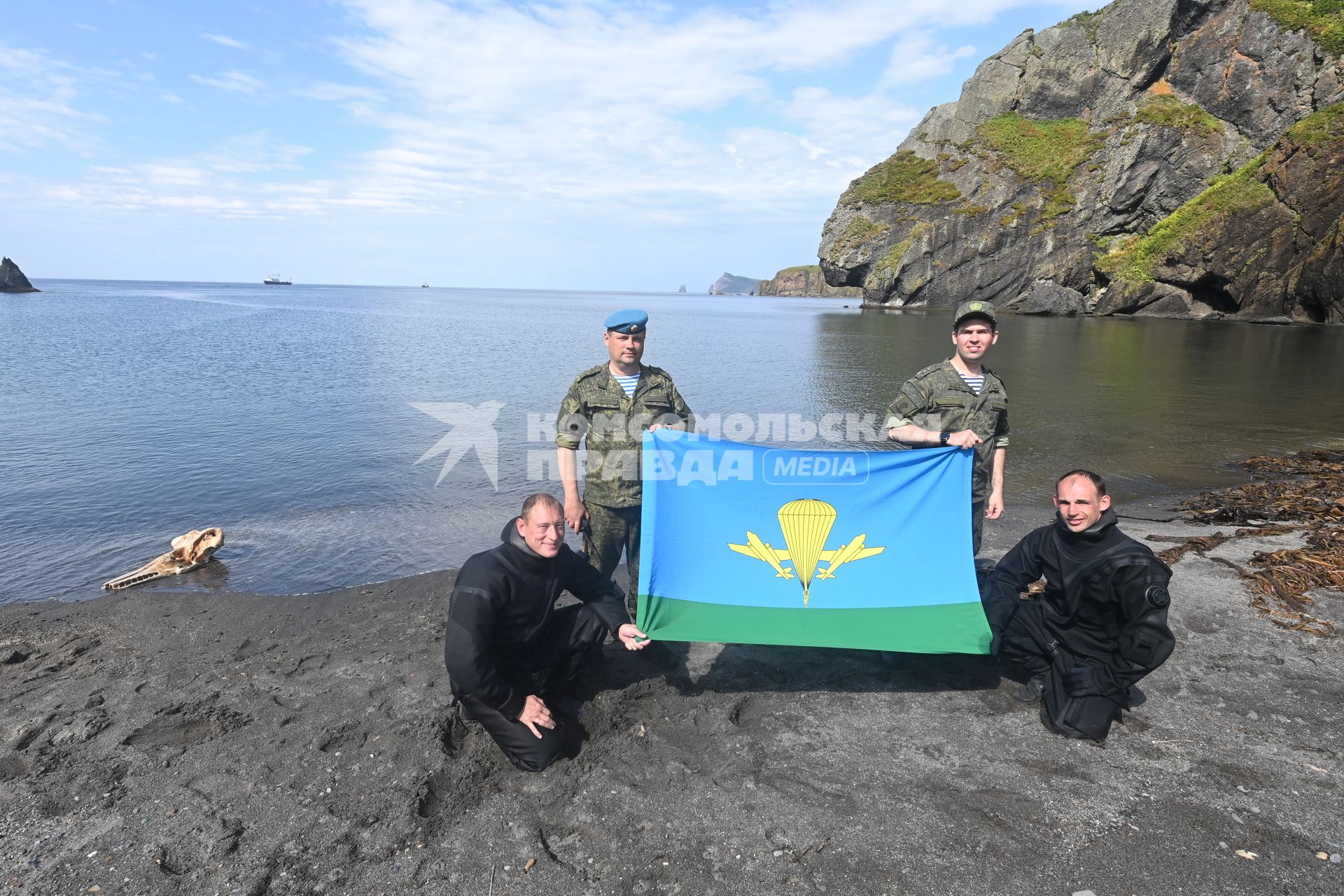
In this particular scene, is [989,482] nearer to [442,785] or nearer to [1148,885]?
[1148,885]

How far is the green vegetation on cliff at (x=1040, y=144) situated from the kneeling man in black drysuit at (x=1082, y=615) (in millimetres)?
70755

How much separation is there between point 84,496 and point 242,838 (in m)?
11.0

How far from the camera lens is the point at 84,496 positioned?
11.7 metres

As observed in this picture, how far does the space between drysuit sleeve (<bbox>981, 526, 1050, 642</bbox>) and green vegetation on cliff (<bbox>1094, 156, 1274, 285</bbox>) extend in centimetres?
5481

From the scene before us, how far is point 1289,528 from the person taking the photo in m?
8.30

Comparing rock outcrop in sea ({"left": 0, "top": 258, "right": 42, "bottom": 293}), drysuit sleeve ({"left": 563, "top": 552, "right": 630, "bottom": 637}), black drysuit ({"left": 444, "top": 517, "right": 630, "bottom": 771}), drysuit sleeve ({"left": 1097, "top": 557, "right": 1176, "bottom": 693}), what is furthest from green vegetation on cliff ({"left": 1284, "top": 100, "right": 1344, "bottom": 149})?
rock outcrop in sea ({"left": 0, "top": 258, "right": 42, "bottom": 293})

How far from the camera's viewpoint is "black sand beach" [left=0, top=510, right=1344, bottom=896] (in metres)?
3.48

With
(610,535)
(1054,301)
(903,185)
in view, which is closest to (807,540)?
(610,535)

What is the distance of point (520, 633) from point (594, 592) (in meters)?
0.65

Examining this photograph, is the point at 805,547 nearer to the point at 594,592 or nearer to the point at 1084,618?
the point at 594,592

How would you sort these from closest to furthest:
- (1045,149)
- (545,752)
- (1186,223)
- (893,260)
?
(545,752) → (1186,223) → (1045,149) → (893,260)

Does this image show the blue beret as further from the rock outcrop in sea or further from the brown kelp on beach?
the rock outcrop in sea

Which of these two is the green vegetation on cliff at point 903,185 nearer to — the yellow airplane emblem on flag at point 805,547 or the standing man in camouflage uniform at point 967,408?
the standing man in camouflage uniform at point 967,408

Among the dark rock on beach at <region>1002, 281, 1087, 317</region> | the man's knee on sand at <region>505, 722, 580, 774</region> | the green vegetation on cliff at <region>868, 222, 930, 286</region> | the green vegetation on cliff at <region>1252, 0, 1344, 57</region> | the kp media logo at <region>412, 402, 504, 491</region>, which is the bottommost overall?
the kp media logo at <region>412, 402, 504, 491</region>
